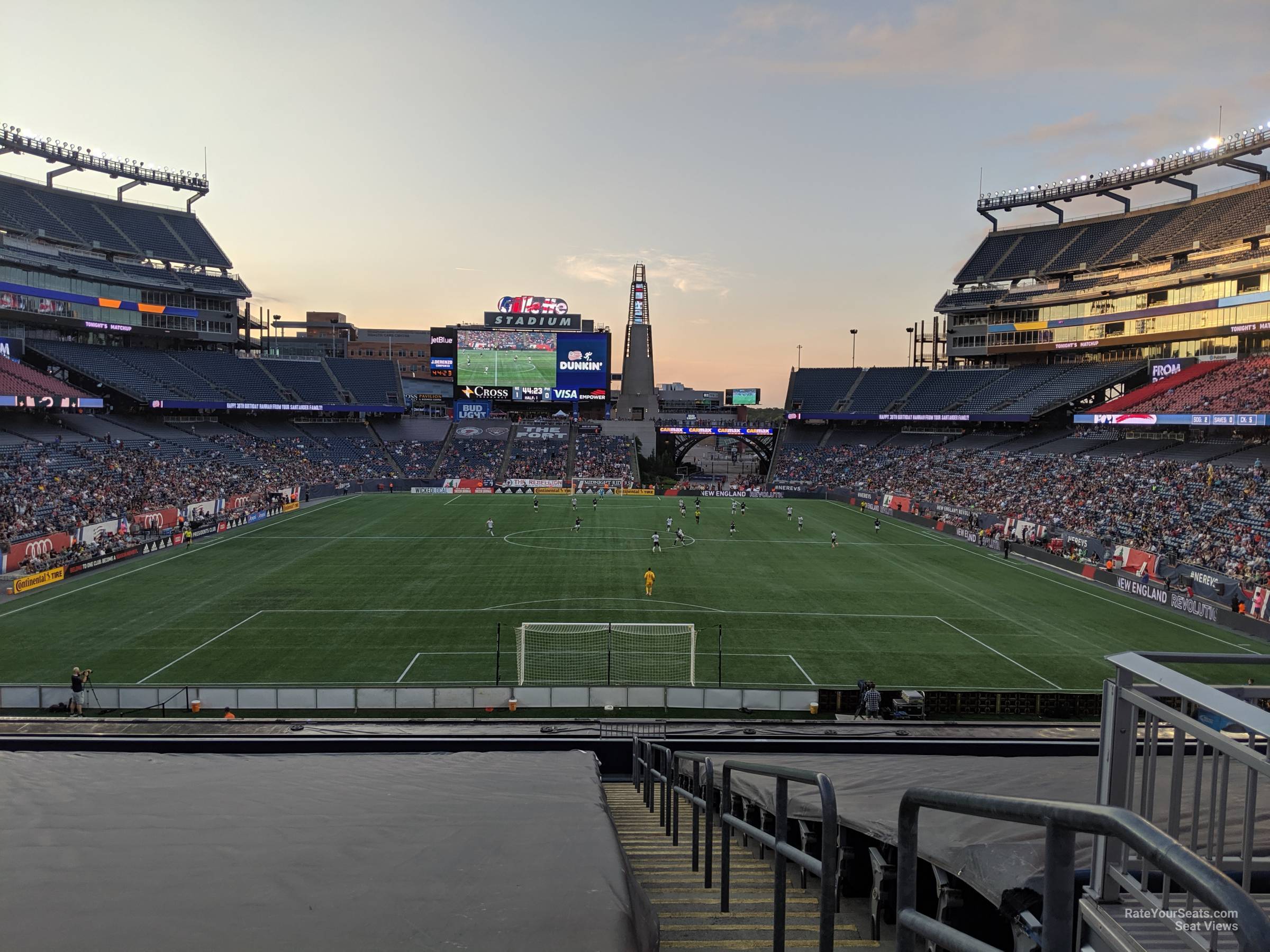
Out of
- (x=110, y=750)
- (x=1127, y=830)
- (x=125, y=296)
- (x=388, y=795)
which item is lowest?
(x=110, y=750)

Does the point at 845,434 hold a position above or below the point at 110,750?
above

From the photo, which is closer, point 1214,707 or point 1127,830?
point 1127,830

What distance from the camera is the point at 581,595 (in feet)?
113

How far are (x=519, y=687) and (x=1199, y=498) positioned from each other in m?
43.6

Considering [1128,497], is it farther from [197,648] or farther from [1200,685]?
[1200,685]

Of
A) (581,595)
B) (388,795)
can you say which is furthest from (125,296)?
(388,795)

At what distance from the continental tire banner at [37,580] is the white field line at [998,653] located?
125ft

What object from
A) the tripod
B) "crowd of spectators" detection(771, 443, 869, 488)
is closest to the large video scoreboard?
"crowd of spectators" detection(771, 443, 869, 488)

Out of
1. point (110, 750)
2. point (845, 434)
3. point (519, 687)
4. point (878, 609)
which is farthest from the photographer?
point (845, 434)

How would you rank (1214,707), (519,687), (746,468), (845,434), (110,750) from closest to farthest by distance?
(1214,707)
(110,750)
(519,687)
(845,434)
(746,468)

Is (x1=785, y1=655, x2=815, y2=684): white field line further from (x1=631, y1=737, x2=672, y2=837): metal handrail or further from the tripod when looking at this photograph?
the tripod

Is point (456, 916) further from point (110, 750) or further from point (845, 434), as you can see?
point (845, 434)

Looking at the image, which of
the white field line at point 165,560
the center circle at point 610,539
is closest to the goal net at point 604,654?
the center circle at point 610,539

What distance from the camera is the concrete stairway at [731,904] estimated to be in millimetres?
5637
